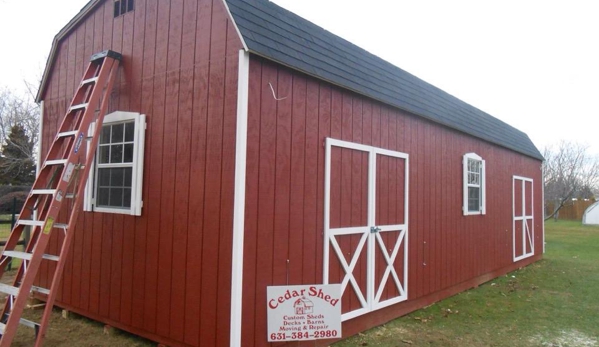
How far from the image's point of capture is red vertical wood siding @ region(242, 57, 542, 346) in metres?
3.80

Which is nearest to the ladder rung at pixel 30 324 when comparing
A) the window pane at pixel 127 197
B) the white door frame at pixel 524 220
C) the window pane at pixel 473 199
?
the window pane at pixel 127 197

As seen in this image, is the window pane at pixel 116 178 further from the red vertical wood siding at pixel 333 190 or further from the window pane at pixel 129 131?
the red vertical wood siding at pixel 333 190

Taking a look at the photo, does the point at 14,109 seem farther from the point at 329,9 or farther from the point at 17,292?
the point at 17,292

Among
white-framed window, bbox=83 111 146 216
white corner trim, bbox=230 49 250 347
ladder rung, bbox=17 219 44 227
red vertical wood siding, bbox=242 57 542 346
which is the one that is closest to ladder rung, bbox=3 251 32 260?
ladder rung, bbox=17 219 44 227

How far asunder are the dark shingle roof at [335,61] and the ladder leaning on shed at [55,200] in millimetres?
1785

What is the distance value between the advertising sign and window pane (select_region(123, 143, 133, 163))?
84.8 inches

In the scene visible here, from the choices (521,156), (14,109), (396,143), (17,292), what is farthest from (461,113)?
(14,109)

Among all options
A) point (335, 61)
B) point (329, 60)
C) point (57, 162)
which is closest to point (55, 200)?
point (57, 162)

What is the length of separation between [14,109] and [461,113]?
915 inches

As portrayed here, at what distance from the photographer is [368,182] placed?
5.26m

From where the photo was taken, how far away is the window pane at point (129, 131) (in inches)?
181

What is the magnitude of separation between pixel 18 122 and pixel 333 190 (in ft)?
75.9

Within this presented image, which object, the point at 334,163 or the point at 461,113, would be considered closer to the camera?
the point at 334,163

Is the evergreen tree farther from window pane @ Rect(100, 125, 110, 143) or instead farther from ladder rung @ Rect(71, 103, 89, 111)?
ladder rung @ Rect(71, 103, 89, 111)
